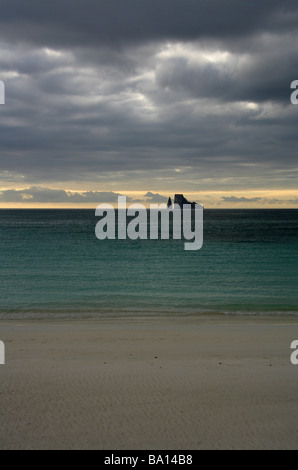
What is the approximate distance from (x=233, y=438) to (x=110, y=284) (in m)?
20.4

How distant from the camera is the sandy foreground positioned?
562 centimetres

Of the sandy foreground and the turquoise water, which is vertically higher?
the turquoise water

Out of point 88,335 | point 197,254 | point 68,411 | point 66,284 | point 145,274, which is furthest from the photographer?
point 197,254

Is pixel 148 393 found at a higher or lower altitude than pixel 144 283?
lower

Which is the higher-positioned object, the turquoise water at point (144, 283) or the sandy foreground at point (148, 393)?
the turquoise water at point (144, 283)

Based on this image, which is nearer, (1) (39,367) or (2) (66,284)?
(1) (39,367)

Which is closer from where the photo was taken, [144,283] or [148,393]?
[148,393]

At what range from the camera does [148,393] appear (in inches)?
280

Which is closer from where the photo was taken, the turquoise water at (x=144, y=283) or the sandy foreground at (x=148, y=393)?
the sandy foreground at (x=148, y=393)

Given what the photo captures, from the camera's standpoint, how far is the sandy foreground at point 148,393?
5625 mm

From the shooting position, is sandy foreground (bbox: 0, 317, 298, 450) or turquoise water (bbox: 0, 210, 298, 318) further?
turquoise water (bbox: 0, 210, 298, 318)

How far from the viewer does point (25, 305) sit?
19.4 metres
